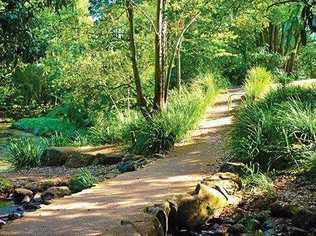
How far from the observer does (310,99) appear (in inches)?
421

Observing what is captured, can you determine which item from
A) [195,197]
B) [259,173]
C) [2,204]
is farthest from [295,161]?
[2,204]

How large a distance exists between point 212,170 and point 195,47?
882 cm

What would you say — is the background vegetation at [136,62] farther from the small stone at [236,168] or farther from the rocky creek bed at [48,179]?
the rocky creek bed at [48,179]

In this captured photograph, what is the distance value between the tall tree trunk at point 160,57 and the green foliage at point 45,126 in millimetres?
8579

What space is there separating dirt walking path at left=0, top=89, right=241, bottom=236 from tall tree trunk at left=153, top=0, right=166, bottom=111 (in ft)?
4.15

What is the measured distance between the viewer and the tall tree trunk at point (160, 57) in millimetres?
11367

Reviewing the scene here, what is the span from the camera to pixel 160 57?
11.4 m

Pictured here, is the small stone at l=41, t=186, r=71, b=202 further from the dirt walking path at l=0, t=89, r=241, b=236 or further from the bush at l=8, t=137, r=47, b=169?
the bush at l=8, t=137, r=47, b=169

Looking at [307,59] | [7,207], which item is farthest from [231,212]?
[307,59]

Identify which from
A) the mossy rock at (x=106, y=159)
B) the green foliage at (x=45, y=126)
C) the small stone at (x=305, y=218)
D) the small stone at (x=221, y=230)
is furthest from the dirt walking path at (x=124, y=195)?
the green foliage at (x=45, y=126)

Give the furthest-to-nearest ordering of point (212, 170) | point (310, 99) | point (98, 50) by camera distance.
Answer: point (98, 50) → point (310, 99) → point (212, 170)

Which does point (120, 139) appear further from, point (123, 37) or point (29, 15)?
point (29, 15)

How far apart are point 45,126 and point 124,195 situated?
16234 millimetres

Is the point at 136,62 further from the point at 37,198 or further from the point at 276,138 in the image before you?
the point at 276,138
